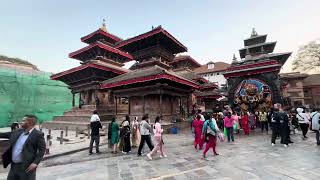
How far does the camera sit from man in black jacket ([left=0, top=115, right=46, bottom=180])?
3416 mm

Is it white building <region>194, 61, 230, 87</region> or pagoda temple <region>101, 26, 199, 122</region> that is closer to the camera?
pagoda temple <region>101, 26, 199, 122</region>

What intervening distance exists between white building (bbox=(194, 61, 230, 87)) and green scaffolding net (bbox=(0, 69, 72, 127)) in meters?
33.0

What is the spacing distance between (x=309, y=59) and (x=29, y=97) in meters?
49.5

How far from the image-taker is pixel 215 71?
47.8 meters

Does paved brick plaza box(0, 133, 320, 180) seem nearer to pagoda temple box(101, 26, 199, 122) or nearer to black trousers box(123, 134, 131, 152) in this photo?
black trousers box(123, 134, 131, 152)

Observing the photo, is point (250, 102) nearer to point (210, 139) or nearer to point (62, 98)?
point (210, 139)

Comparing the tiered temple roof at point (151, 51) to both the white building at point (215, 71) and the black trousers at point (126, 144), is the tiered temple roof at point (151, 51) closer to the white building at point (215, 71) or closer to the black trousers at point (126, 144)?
the black trousers at point (126, 144)

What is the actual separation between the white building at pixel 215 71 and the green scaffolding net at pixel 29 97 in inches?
1299

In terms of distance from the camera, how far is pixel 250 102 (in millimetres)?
17797

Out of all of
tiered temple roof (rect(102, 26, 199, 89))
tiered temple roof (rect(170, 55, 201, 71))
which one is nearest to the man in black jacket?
tiered temple roof (rect(102, 26, 199, 89))

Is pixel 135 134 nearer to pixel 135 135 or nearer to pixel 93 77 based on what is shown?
pixel 135 135

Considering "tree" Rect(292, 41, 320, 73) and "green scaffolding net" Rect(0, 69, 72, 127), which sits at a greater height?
"tree" Rect(292, 41, 320, 73)

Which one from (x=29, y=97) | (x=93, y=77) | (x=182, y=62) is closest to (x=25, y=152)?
(x=93, y=77)

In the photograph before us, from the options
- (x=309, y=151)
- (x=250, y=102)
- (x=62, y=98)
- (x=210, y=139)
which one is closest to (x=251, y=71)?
(x=250, y=102)
